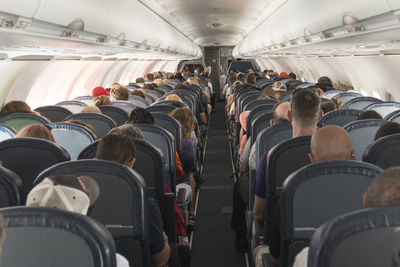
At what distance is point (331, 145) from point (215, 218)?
405 centimetres

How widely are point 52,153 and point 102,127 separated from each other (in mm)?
2470

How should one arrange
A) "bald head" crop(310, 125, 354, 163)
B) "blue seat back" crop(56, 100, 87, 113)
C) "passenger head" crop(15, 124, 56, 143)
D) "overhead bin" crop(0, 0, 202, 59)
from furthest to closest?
"blue seat back" crop(56, 100, 87, 113) → "passenger head" crop(15, 124, 56, 143) → "overhead bin" crop(0, 0, 202, 59) → "bald head" crop(310, 125, 354, 163)

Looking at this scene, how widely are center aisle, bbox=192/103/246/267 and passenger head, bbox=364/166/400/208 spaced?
3.70 metres

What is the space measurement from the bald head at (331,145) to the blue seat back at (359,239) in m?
1.54

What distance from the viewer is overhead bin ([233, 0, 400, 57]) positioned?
4.54m

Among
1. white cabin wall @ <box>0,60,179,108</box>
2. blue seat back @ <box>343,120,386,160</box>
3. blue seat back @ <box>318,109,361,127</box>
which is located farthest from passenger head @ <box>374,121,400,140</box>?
white cabin wall @ <box>0,60,179,108</box>

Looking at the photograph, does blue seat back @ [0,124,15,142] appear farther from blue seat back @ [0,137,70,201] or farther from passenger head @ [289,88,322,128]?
passenger head @ [289,88,322,128]

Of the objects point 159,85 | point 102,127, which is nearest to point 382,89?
point 159,85

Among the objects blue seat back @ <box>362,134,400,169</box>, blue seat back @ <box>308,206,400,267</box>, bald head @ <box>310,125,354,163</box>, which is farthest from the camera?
blue seat back @ <box>362,134,400,169</box>

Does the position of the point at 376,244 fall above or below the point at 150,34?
below

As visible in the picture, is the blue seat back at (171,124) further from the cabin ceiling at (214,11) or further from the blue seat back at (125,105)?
the cabin ceiling at (214,11)

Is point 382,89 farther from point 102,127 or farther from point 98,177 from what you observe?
point 98,177

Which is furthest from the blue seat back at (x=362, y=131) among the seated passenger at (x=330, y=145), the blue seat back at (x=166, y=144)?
the blue seat back at (x=166, y=144)

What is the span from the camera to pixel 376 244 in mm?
1802
